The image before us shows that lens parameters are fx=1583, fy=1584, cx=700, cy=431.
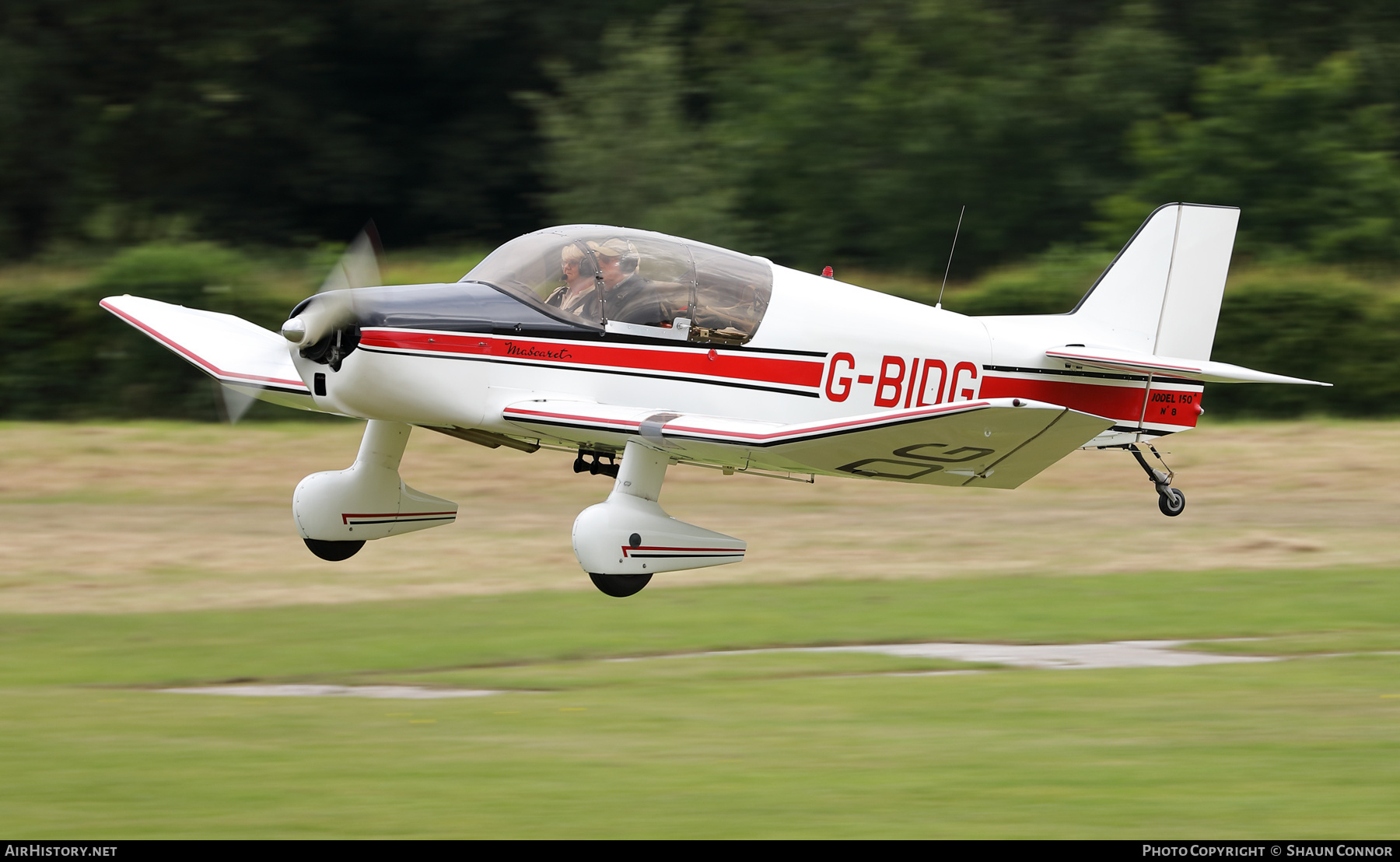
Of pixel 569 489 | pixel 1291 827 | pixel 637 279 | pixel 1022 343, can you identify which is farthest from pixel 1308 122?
pixel 1291 827

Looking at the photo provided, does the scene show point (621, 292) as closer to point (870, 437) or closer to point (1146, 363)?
point (870, 437)

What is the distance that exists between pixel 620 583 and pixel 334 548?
8.94ft

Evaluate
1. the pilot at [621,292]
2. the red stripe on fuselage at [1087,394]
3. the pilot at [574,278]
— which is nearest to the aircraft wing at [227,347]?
the pilot at [574,278]

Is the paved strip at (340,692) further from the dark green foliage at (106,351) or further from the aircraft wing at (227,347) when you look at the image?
the dark green foliage at (106,351)

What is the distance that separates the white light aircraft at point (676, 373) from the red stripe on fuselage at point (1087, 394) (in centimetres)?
2

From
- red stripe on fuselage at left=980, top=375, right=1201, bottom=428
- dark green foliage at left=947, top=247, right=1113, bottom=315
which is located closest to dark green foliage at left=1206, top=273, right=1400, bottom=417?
dark green foliage at left=947, top=247, right=1113, bottom=315

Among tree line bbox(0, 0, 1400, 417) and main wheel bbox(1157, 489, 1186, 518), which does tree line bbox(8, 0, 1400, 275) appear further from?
main wheel bbox(1157, 489, 1186, 518)

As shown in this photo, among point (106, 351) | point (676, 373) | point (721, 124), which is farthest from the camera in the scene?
point (721, 124)

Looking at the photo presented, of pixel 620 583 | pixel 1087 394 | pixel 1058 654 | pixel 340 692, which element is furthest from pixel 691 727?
pixel 1087 394

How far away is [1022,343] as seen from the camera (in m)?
11.9

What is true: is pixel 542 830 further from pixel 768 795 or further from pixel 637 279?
pixel 637 279

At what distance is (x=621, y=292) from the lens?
35.6 ft

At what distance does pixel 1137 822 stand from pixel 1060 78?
31.1m

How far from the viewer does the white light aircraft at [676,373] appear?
10141mm
